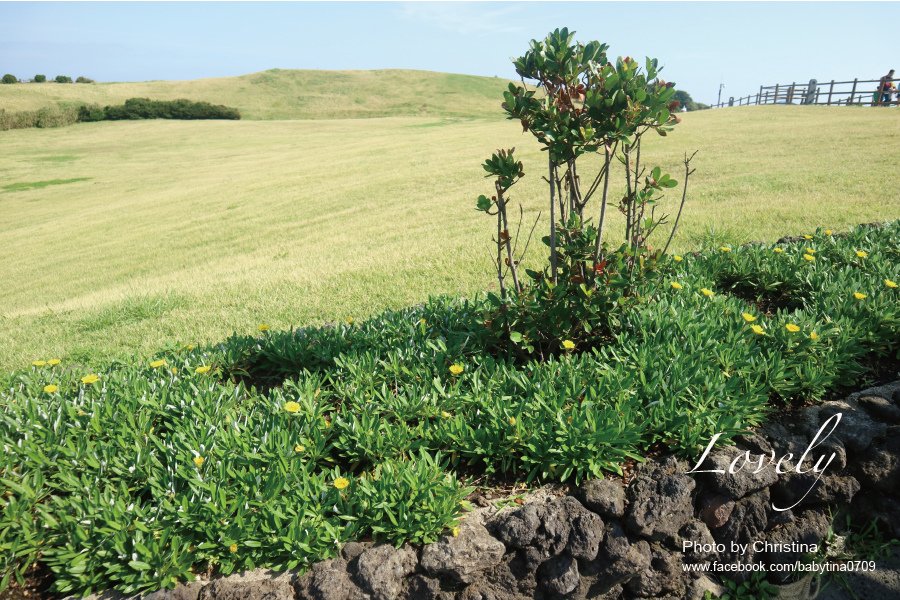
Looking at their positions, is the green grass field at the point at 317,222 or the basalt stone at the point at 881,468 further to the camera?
the green grass field at the point at 317,222

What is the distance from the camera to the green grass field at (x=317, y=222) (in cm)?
663

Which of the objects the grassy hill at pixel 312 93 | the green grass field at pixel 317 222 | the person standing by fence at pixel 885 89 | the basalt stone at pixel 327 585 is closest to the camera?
the basalt stone at pixel 327 585

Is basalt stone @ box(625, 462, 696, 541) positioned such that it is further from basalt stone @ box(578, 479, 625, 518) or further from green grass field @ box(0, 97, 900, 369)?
green grass field @ box(0, 97, 900, 369)

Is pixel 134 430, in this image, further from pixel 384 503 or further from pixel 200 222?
pixel 200 222

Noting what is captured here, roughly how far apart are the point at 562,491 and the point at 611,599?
473 millimetres

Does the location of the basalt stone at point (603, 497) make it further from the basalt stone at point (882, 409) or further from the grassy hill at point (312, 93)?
the grassy hill at point (312, 93)

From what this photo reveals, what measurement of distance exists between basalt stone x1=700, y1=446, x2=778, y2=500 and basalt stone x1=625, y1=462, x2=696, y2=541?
11cm

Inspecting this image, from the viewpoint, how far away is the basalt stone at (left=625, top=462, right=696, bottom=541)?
2.62m

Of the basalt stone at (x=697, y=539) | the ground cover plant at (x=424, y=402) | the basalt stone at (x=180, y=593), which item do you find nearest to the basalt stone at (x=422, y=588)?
the ground cover plant at (x=424, y=402)

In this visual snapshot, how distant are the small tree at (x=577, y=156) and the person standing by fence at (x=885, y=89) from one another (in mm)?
32359

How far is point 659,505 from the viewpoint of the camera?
8.66 ft

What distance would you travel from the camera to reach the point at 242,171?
23688 mm

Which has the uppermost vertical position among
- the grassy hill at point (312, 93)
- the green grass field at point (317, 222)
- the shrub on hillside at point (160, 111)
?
the grassy hill at point (312, 93)

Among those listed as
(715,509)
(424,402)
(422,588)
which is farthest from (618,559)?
(424,402)
